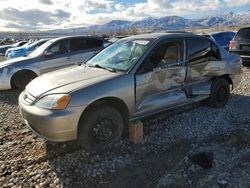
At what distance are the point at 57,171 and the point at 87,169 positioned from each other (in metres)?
0.41

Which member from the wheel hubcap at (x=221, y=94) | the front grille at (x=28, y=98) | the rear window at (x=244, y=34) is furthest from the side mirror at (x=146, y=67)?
the rear window at (x=244, y=34)

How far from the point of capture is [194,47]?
5914 millimetres

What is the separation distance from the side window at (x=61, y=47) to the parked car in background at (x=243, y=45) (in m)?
6.18

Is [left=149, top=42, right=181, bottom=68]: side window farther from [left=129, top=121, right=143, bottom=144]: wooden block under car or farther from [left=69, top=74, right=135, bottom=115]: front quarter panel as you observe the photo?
[left=129, top=121, right=143, bottom=144]: wooden block under car

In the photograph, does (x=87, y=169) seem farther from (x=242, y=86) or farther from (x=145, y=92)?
(x=242, y=86)

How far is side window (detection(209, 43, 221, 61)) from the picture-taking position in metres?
6.32

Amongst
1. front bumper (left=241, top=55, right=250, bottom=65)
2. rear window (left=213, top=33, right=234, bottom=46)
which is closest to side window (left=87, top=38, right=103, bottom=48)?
front bumper (left=241, top=55, right=250, bottom=65)

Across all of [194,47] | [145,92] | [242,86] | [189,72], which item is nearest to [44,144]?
[145,92]

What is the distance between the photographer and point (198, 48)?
602 cm

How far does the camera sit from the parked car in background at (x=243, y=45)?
11.0 metres

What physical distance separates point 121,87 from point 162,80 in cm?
93

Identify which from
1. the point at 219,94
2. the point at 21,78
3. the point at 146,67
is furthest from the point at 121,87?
the point at 21,78

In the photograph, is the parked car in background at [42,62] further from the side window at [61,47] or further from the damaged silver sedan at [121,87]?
the damaged silver sedan at [121,87]

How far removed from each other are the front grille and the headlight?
0.25 metres
